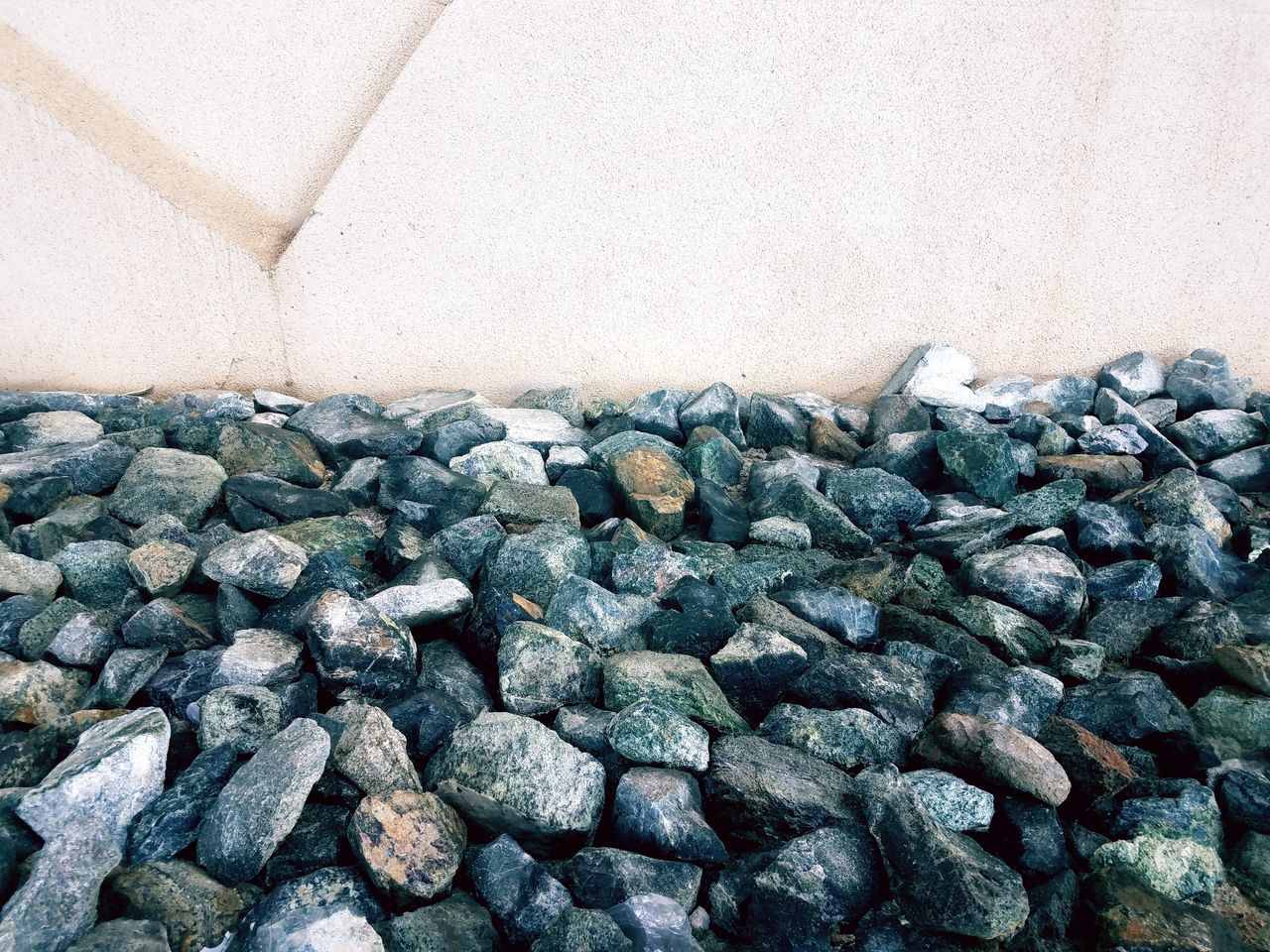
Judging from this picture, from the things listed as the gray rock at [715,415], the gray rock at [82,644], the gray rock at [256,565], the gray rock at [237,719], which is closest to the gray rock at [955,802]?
the gray rock at [237,719]

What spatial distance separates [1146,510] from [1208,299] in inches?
60.3

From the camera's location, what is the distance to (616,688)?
1814 millimetres

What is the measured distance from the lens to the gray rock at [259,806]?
1.38 m

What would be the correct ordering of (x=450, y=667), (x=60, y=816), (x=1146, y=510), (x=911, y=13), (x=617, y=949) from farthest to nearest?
(x=911, y=13) → (x=1146, y=510) → (x=450, y=667) → (x=60, y=816) → (x=617, y=949)

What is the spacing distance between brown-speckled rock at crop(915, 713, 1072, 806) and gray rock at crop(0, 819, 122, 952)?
1.38 metres

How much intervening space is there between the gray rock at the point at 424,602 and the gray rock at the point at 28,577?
79cm

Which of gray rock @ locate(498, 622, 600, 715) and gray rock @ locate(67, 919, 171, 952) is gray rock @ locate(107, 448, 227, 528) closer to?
gray rock @ locate(498, 622, 600, 715)

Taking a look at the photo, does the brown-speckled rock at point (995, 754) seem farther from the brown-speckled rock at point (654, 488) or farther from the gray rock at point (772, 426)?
the gray rock at point (772, 426)

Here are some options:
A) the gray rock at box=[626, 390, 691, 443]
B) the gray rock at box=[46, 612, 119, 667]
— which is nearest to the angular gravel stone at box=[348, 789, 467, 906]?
the gray rock at box=[46, 612, 119, 667]

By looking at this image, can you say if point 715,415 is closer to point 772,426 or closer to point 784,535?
point 772,426

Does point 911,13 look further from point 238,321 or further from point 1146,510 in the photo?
point 238,321

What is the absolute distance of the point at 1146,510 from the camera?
2643 mm

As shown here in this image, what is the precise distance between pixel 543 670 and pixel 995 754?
0.87 metres

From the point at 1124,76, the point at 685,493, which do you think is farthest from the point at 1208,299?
the point at 685,493
